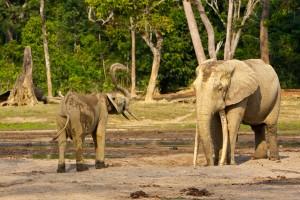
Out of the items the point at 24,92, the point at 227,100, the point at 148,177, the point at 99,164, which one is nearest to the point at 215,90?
the point at 227,100

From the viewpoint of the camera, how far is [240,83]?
73.7 feet

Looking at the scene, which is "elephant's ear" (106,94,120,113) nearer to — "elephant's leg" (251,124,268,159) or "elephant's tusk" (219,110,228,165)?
"elephant's tusk" (219,110,228,165)

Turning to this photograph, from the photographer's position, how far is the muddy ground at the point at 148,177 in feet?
51.5

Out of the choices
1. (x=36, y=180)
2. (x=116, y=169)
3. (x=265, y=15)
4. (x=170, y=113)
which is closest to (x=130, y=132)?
(x=170, y=113)

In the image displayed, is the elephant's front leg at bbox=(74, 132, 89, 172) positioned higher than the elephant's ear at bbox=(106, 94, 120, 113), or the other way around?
the elephant's ear at bbox=(106, 94, 120, 113)

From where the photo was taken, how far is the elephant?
20500 mm

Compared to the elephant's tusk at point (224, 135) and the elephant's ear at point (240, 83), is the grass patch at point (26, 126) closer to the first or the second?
the elephant's ear at point (240, 83)

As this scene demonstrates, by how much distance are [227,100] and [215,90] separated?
56cm

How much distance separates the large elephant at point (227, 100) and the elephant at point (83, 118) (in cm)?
185

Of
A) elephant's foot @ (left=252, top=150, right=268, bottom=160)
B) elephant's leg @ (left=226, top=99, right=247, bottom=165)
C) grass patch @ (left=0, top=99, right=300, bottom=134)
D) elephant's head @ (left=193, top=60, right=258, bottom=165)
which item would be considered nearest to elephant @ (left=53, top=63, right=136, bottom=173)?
elephant's head @ (left=193, top=60, right=258, bottom=165)

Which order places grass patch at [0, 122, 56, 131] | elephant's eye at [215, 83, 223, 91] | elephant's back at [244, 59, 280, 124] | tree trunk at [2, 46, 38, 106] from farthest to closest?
tree trunk at [2, 46, 38, 106] → grass patch at [0, 122, 56, 131] → elephant's back at [244, 59, 280, 124] → elephant's eye at [215, 83, 223, 91]

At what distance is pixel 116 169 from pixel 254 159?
17.9 feet

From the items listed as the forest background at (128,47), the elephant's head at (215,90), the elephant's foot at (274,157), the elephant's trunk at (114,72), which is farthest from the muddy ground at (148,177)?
the forest background at (128,47)

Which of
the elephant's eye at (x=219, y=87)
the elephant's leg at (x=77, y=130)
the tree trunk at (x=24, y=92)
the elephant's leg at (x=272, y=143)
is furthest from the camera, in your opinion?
the tree trunk at (x=24, y=92)
